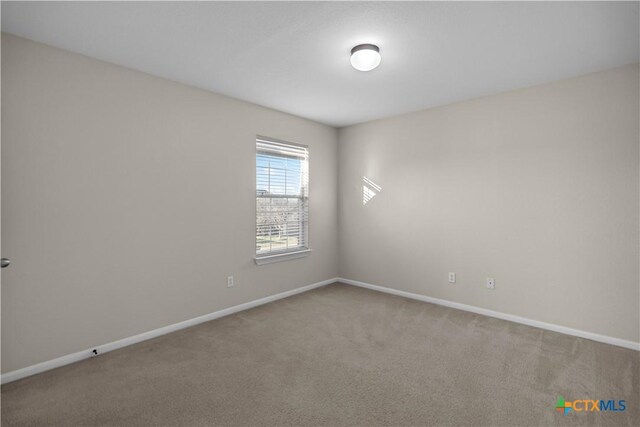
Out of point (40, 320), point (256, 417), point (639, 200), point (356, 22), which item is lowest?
point (256, 417)

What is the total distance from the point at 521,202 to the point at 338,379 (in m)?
2.47

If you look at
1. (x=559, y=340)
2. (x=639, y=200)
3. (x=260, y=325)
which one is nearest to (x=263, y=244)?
(x=260, y=325)

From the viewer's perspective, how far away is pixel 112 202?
266cm

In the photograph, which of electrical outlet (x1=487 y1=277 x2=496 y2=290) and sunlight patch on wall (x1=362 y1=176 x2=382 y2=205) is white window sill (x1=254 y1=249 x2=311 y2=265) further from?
electrical outlet (x1=487 y1=277 x2=496 y2=290)

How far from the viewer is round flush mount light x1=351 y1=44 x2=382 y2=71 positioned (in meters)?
2.35

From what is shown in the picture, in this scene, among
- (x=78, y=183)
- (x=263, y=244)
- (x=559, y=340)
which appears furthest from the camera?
(x=263, y=244)

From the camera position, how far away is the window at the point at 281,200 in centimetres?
388

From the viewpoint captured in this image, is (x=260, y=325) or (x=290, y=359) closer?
(x=290, y=359)

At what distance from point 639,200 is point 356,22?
2695 mm

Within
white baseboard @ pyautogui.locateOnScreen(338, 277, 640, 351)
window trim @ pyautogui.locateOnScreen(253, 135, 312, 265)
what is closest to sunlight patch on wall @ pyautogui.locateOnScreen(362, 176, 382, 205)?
window trim @ pyautogui.locateOnScreen(253, 135, 312, 265)

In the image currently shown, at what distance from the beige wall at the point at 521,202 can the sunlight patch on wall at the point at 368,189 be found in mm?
66

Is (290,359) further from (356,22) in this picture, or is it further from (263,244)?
(356,22)

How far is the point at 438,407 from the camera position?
6.32 ft

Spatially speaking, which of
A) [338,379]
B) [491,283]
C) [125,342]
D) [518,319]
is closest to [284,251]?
[125,342]
